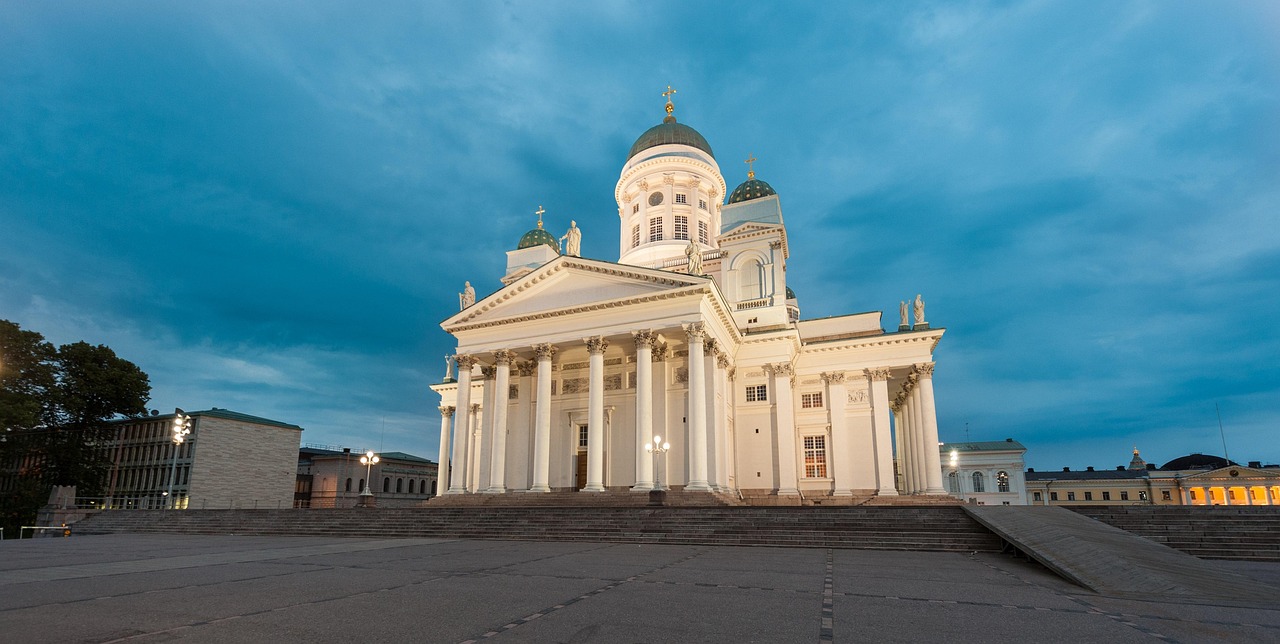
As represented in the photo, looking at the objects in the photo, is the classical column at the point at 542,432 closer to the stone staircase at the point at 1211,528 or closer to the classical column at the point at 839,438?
the classical column at the point at 839,438

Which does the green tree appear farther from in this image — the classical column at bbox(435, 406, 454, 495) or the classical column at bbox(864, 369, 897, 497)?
the classical column at bbox(864, 369, 897, 497)

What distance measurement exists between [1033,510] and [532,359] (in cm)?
2452

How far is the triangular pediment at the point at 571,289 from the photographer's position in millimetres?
30812

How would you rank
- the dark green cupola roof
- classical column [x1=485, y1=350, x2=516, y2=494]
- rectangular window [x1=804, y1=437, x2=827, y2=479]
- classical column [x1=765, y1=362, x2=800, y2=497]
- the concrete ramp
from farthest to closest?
the dark green cupola roof → rectangular window [x1=804, y1=437, x2=827, y2=479] → classical column [x1=765, y1=362, x2=800, y2=497] → classical column [x1=485, y1=350, x2=516, y2=494] → the concrete ramp

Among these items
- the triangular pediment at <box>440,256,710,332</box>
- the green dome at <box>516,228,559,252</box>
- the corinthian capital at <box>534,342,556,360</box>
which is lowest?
the corinthian capital at <box>534,342,556,360</box>

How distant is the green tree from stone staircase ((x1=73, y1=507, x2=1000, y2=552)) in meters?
21.6

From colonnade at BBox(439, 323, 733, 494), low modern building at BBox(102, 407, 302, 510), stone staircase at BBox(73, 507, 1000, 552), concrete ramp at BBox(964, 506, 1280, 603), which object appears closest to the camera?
concrete ramp at BBox(964, 506, 1280, 603)

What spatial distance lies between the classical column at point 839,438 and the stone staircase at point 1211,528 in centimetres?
1493

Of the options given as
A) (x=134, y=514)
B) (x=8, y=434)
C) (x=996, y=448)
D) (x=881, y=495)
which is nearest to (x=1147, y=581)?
(x=881, y=495)

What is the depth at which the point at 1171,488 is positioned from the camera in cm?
8169

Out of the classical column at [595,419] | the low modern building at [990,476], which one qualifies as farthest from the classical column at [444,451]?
the low modern building at [990,476]

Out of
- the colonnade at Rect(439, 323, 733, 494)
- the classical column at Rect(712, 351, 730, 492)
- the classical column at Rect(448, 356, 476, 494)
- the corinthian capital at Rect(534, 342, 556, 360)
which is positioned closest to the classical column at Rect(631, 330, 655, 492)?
the colonnade at Rect(439, 323, 733, 494)

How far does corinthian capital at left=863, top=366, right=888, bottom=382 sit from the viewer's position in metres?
36.8

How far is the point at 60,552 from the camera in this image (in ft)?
56.5
